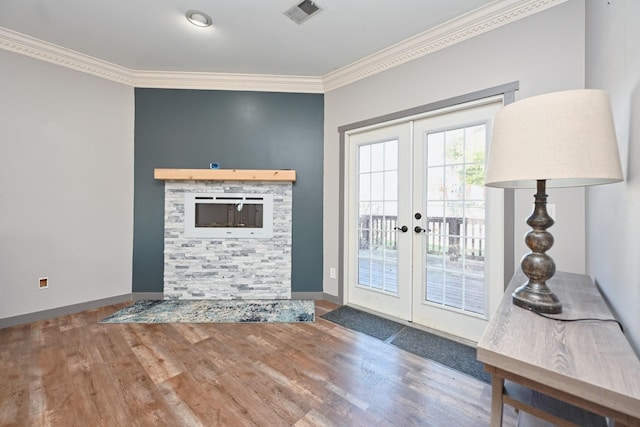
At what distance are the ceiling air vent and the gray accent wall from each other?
1.06m

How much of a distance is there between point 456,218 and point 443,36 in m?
1.64

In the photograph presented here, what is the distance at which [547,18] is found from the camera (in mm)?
1860

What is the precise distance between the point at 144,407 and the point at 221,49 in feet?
10.2

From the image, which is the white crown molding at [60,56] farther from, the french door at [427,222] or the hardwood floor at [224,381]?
the french door at [427,222]

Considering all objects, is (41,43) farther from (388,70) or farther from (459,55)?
(459,55)

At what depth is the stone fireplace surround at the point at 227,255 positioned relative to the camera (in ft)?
10.6

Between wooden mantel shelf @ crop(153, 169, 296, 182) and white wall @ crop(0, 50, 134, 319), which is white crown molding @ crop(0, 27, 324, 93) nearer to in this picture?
white wall @ crop(0, 50, 134, 319)

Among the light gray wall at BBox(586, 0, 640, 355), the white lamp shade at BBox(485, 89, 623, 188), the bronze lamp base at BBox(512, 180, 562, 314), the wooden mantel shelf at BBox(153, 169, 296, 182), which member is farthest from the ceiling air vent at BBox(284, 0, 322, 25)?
the bronze lamp base at BBox(512, 180, 562, 314)

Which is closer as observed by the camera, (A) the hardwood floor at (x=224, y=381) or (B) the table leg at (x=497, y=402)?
(B) the table leg at (x=497, y=402)

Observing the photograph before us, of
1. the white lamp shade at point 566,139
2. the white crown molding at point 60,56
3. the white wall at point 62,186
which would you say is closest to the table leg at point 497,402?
the white lamp shade at point 566,139

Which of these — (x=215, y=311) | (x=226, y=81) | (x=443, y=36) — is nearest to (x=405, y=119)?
(x=443, y=36)

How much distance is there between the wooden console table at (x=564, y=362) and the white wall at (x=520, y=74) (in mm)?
1121

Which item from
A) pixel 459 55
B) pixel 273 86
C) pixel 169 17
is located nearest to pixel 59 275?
pixel 169 17

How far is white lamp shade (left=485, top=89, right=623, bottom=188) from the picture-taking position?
80 cm
